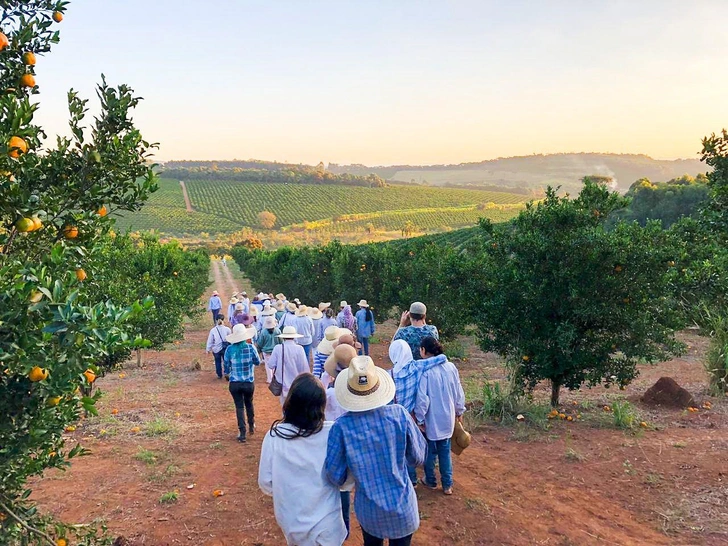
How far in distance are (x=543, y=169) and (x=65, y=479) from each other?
208879 millimetres

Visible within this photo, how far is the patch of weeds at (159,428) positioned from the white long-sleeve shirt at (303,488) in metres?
5.49

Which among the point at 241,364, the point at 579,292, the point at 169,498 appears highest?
the point at 579,292

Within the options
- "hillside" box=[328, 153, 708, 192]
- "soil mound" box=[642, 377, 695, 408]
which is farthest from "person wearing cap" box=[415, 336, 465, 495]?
"hillside" box=[328, 153, 708, 192]

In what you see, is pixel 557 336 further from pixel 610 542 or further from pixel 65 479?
pixel 65 479

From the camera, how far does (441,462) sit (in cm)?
547

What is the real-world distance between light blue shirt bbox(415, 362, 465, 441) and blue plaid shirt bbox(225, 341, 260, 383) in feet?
9.66

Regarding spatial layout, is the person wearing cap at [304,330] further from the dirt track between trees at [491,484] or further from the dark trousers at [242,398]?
the dark trousers at [242,398]

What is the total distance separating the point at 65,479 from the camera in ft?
20.6

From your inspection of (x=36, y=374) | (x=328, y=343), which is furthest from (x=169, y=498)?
(x=36, y=374)

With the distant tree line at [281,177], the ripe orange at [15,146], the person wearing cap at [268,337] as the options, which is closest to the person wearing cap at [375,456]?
the ripe orange at [15,146]

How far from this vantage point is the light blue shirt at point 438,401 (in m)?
5.12

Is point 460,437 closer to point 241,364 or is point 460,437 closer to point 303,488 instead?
point 303,488

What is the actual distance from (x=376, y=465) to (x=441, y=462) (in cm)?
249

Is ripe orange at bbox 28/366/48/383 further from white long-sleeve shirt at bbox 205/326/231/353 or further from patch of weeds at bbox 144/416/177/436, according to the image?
white long-sleeve shirt at bbox 205/326/231/353
